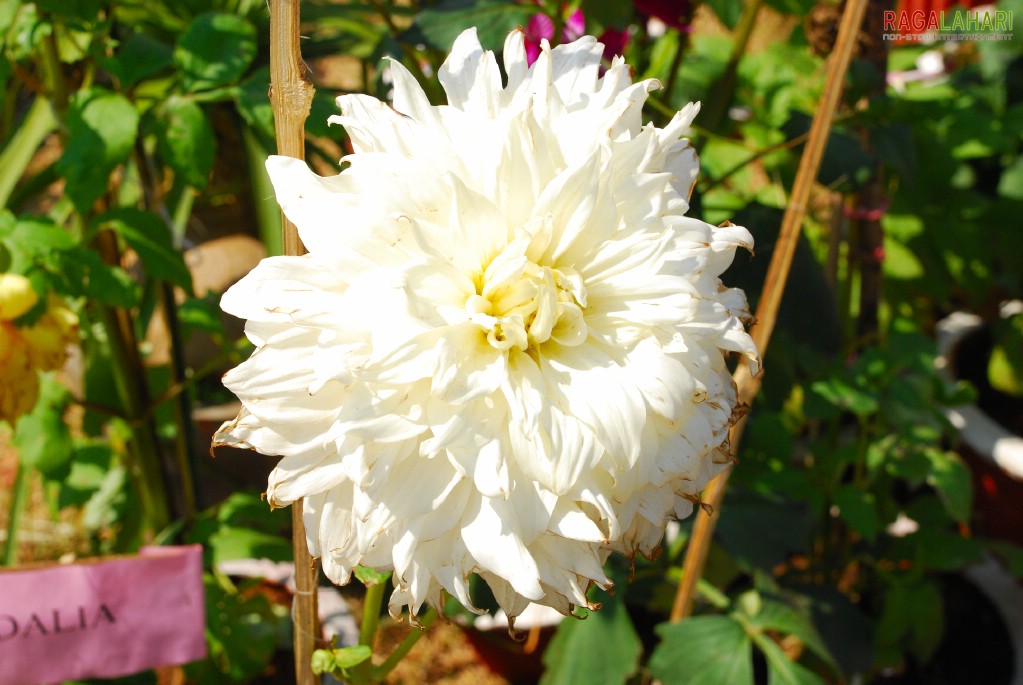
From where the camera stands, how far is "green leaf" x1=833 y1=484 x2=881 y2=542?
101 centimetres

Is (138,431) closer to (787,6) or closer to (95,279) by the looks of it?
(95,279)

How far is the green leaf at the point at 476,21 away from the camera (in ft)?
2.63

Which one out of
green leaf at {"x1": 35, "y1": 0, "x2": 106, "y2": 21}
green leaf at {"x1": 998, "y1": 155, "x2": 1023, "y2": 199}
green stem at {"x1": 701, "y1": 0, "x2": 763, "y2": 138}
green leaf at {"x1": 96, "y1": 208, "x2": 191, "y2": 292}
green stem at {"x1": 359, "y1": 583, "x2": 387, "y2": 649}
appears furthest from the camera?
green leaf at {"x1": 998, "y1": 155, "x2": 1023, "y2": 199}

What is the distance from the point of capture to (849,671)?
102cm

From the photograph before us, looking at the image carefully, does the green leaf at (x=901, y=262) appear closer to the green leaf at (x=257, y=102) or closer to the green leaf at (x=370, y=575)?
the green leaf at (x=257, y=102)

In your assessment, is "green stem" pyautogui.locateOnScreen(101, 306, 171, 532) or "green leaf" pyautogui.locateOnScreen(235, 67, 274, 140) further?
"green stem" pyautogui.locateOnScreen(101, 306, 171, 532)

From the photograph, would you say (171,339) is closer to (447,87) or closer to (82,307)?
(82,307)

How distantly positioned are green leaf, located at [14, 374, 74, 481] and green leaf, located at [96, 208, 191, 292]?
0.62ft

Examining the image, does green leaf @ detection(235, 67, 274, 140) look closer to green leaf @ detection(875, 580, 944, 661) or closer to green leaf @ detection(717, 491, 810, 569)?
green leaf @ detection(717, 491, 810, 569)

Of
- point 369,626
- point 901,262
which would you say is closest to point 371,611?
point 369,626

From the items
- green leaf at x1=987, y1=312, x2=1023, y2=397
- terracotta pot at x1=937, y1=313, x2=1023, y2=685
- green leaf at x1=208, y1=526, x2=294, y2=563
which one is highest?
green leaf at x1=208, y1=526, x2=294, y2=563

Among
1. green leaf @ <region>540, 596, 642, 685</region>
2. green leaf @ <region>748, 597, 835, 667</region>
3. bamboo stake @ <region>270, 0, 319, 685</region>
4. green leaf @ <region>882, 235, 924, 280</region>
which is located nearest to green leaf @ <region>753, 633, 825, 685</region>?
green leaf @ <region>748, 597, 835, 667</region>

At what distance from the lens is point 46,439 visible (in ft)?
2.80

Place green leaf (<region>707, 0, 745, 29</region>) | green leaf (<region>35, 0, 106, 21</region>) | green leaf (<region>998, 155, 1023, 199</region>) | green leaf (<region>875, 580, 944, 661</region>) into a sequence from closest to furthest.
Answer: green leaf (<region>35, 0, 106, 21</region>) < green leaf (<region>707, 0, 745, 29</region>) < green leaf (<region>875, 580, 944, 661</region>) < green leaf (<region>998, 155, 1023, 199</region>)
